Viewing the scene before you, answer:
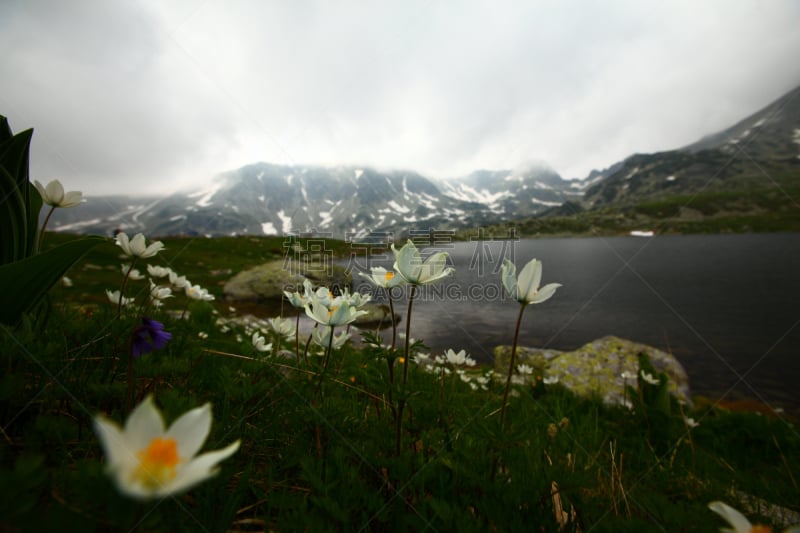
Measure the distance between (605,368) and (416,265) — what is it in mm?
6776

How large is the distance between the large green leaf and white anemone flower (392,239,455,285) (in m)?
1.63

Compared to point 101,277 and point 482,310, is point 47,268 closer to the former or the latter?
point 482,310

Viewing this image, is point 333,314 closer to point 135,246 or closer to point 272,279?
point 135,246

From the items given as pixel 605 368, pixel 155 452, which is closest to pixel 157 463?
pixel 155 452

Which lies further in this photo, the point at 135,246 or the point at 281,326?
the point at 281,326

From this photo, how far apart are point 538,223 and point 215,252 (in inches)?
4488

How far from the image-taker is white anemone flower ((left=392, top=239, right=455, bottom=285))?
5.36ft

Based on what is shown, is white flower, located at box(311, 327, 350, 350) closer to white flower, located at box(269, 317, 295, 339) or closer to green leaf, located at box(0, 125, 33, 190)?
white flower, located at box(269, 317, 295, 339)

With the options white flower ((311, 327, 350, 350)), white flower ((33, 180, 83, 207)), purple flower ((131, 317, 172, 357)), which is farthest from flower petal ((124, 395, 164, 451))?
white flower ((33, 180, 83, 207))

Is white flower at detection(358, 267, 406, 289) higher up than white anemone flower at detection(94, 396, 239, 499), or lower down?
higher up

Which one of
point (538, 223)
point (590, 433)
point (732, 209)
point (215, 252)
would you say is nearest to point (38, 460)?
point (590, 433)

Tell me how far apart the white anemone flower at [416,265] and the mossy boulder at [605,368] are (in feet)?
16.7

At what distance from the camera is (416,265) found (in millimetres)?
1631

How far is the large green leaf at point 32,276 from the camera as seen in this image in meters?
1.60
